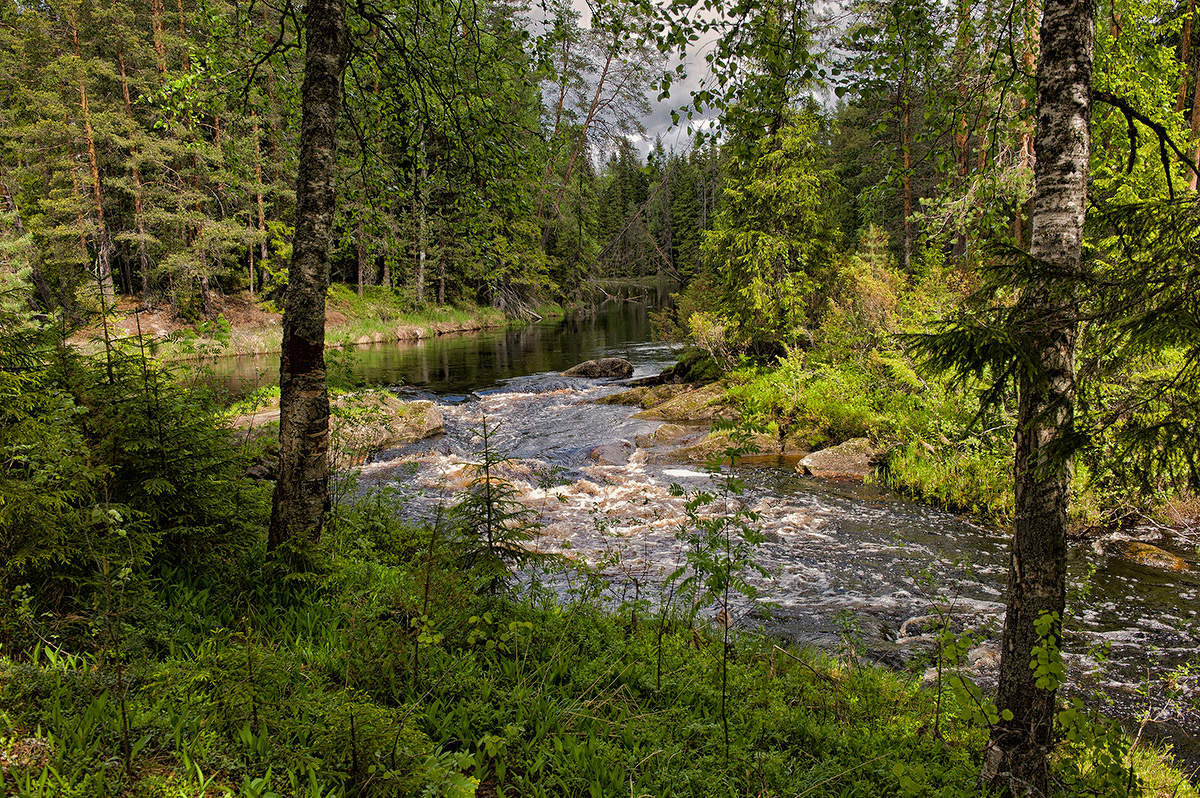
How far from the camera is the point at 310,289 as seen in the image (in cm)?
383

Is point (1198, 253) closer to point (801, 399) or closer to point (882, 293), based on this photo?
point (801, 399)

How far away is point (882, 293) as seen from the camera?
1460cm

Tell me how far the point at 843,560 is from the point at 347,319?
31.8m

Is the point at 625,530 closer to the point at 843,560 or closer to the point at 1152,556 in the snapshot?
the point at 843,560

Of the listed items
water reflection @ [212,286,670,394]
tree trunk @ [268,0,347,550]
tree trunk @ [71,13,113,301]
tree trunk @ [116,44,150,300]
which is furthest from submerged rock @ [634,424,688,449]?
tree trunk @ [116,44,150,300]

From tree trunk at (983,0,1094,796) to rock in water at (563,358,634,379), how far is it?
63.1 feet

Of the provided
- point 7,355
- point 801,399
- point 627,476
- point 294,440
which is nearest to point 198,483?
point 294,440

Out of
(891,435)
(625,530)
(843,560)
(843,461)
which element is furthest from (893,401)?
(625,530)

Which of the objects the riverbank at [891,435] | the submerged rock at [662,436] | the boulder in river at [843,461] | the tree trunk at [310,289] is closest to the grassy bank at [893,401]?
the riverbank at [891,435]

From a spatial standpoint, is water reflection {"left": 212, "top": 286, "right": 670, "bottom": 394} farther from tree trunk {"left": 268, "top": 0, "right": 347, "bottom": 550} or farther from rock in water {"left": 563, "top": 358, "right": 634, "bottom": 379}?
tree trunk {"left": 268, "top": 0, "right": 347, "bottom": 550}

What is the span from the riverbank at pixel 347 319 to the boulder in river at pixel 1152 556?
23.5 meters

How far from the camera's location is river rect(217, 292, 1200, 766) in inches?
205

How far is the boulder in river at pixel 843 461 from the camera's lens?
10656mm

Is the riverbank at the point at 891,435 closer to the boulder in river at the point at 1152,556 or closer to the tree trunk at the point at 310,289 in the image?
the boulder in river at the point at 1152,556
